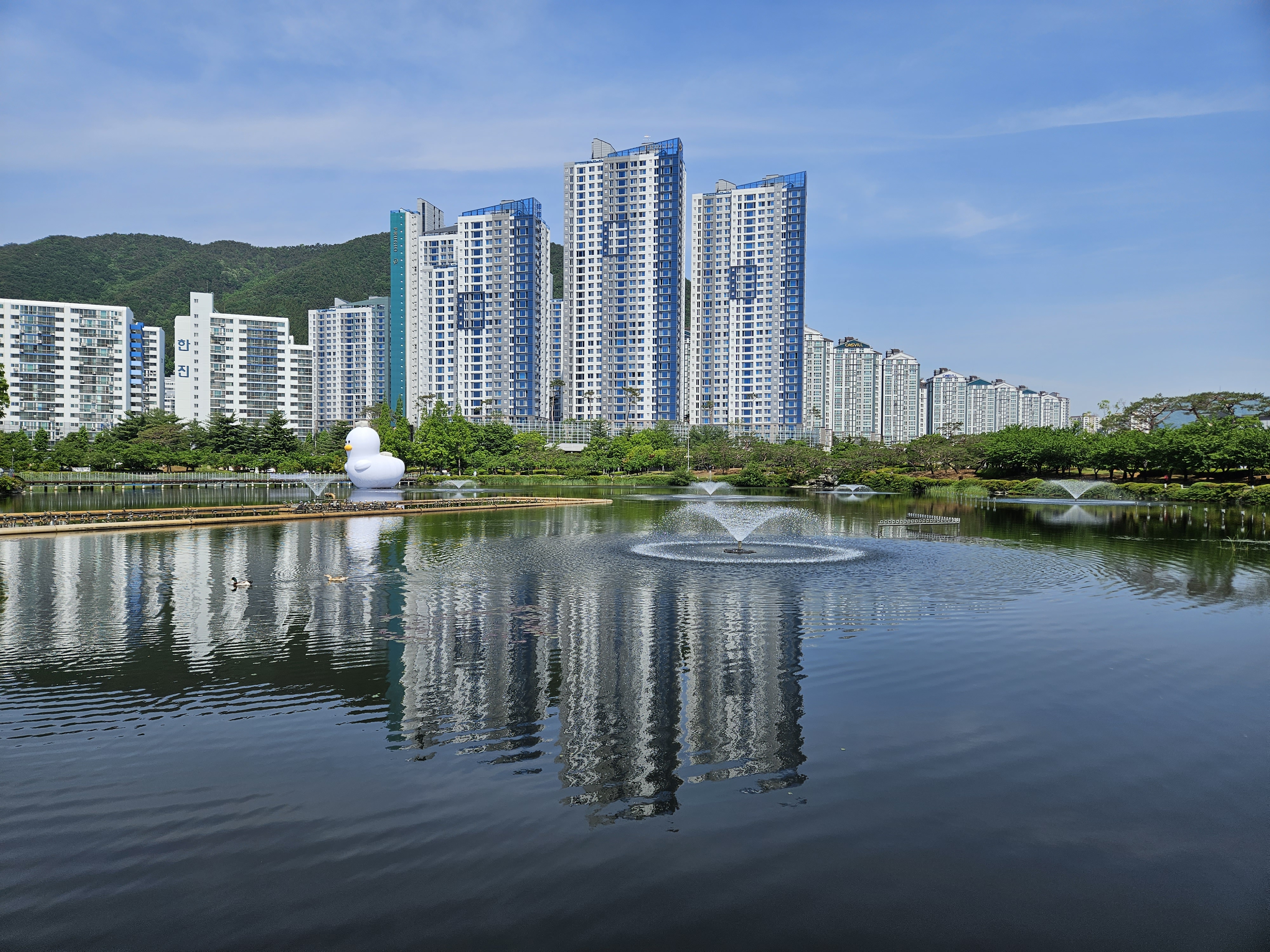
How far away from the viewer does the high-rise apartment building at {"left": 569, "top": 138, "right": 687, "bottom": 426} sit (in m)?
134

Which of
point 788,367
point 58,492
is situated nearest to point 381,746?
point 58,492

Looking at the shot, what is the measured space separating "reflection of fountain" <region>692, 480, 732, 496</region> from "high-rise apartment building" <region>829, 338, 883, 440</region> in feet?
335

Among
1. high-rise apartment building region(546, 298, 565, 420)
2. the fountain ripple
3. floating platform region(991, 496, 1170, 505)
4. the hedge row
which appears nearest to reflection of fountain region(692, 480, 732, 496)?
the hedge row

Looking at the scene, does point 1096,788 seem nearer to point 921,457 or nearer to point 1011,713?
point 1011,713

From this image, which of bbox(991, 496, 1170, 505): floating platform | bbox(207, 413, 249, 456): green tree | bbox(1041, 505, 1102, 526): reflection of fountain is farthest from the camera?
bbox(207, 413, 249, 456): green tree

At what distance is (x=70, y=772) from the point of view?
8.65m

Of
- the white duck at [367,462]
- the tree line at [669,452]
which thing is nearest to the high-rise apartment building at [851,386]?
the tree line at [669,452]

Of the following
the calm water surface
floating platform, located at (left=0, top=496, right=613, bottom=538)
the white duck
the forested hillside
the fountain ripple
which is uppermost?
the forested hillside

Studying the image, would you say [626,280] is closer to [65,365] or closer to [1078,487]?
[1078,487]

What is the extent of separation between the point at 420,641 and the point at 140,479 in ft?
254

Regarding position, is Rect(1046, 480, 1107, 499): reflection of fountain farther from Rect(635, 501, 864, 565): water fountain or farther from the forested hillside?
the forested hillside

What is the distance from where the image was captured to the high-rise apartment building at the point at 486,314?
440 ft

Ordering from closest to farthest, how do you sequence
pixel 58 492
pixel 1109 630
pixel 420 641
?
pixel 420 641, pixel 1109 630, pixel 58 492

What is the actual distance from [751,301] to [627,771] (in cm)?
13950
